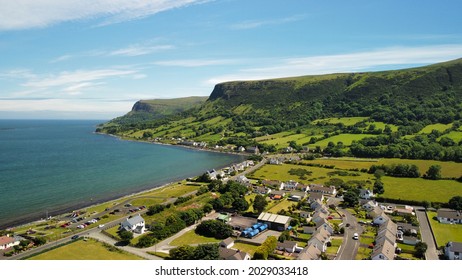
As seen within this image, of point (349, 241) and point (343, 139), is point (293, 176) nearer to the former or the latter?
point (349, 241)

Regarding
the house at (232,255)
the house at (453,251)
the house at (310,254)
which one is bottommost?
the house at (453,251)

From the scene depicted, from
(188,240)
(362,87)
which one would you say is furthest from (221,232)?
(362,87)

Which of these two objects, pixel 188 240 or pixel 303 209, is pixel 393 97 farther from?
pixel 188 240

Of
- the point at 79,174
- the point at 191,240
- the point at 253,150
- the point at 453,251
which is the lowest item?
the point at 453,251

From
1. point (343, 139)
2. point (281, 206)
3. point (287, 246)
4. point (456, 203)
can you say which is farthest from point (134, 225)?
point (343, 139)

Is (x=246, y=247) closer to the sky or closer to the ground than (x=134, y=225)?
closer to the ground

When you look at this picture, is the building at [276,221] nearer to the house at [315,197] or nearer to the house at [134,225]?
the house at [315,197]

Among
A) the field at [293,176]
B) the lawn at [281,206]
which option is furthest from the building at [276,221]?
the field at [293,176]
